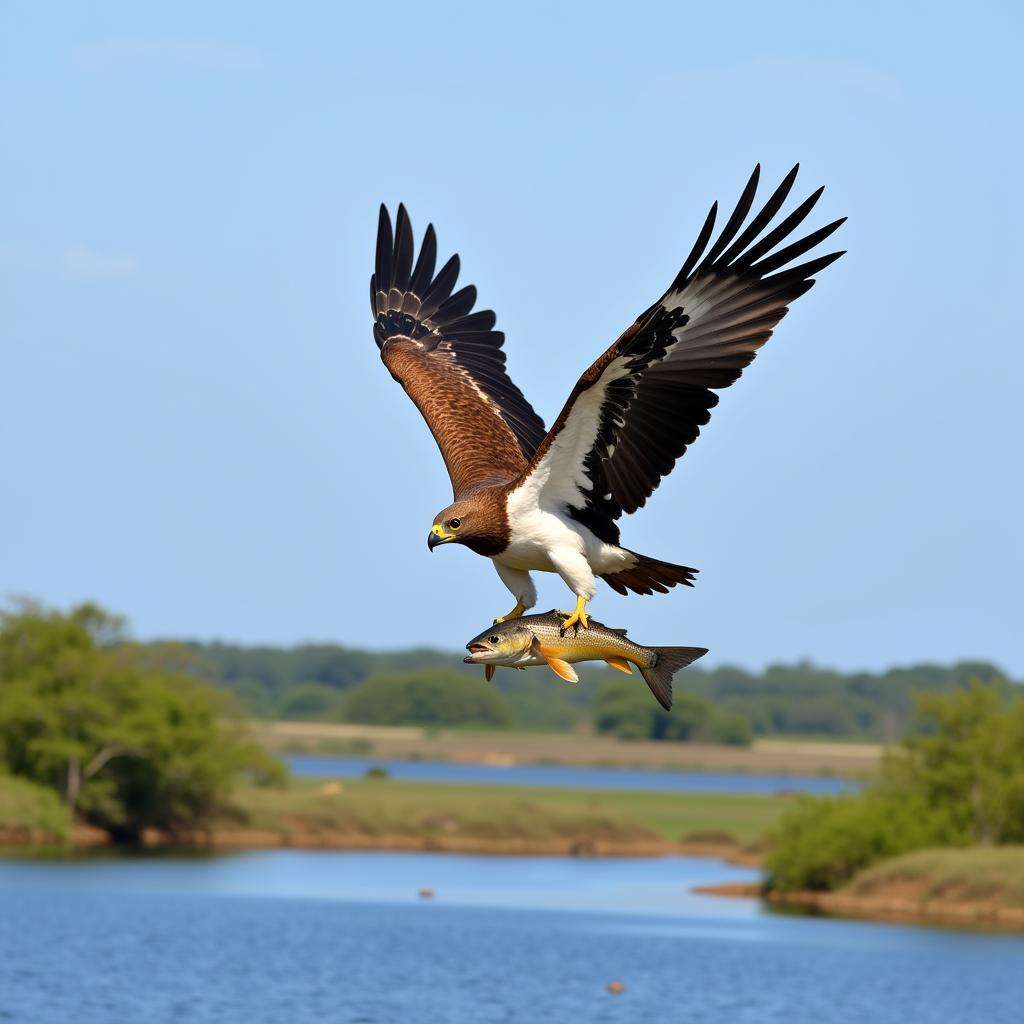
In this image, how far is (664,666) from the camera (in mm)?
10562

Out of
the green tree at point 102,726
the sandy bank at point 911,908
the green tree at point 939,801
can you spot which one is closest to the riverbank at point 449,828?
the green tree at point 102,726

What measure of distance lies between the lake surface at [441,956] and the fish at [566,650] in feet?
137

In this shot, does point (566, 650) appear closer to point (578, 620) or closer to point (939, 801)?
point (578, 620)

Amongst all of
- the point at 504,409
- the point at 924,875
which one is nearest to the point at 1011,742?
the point at 924,875

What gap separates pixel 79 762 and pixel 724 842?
122ft

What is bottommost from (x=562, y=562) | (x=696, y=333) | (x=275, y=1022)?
(x=275, y=1022)

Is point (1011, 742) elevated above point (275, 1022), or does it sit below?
above

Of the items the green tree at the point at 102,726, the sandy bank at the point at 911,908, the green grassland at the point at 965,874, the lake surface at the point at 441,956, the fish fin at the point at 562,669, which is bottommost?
the lake surface at the point at 441,956

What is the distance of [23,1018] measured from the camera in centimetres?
4884

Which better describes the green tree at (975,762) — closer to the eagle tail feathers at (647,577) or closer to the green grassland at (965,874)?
the green grassland at (965,874)

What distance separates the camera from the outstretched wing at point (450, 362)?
45.2 ft

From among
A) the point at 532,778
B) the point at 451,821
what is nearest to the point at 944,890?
the point at 451,821

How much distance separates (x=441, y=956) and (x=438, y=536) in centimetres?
5630

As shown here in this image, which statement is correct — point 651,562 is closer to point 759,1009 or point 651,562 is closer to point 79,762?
point 759,1009
